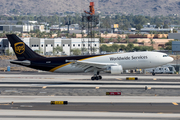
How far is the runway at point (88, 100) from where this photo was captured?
29734 millimetres

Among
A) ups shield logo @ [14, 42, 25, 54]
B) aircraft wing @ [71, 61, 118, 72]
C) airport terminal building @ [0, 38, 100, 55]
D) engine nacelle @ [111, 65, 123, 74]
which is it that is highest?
airport terminal building @ [0, 38, 100, 55]

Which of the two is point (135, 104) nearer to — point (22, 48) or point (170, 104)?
point (170, 104)

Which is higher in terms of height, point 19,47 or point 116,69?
point 19,47

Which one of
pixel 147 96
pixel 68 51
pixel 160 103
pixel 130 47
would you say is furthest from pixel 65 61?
pixel 130 47

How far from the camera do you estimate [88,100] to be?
3609 cm

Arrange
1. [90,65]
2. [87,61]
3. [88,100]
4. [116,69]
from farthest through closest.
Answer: [87,61] → [90,65] → [116,69] → [88,100]

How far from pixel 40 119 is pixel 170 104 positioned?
13.7m

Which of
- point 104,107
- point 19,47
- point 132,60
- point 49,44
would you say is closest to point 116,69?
point 132,60

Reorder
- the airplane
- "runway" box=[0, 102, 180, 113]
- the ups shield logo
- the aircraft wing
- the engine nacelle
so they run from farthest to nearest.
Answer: the ups shield logo < the airplane < the aircraft wing < the engine nacelle < "runway" box=[0, 102, 180, 113]

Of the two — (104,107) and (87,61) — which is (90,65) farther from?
(104,107)

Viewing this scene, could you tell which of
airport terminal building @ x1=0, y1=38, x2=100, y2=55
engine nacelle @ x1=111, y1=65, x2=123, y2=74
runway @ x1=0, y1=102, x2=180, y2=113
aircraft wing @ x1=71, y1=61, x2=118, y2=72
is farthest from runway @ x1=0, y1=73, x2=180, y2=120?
airport terminal building @ x1=0, y1=38, x2=100, y2=55

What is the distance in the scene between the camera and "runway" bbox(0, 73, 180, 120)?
2973 centimetres

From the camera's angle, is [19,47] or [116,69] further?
[19,47]

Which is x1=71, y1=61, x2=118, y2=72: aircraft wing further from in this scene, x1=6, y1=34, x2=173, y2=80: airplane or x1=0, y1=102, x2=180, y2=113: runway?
x1=0, y1=102, x2=180, y2=113: runway
